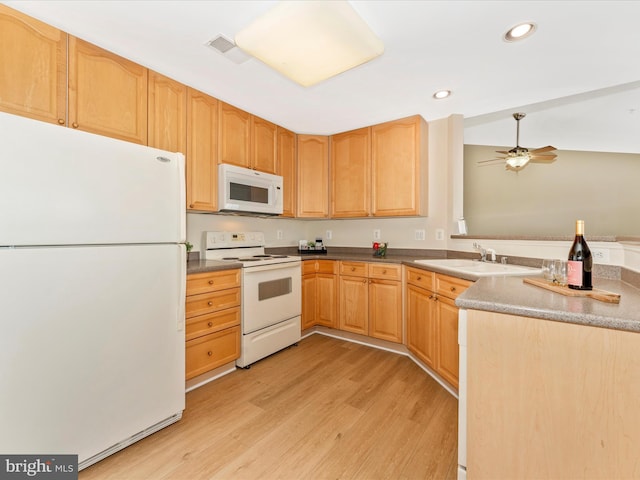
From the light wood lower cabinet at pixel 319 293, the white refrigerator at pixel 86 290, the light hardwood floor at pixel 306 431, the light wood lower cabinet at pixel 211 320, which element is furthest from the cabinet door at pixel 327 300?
the white refrigerator at pixel 86 290

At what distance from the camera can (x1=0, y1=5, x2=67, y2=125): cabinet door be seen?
146cm

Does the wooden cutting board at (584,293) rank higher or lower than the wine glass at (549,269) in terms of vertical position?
lower

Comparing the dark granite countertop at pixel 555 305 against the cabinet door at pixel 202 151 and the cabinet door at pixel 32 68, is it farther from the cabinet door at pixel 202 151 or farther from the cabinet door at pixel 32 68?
the cabinet door at pixel 32 68

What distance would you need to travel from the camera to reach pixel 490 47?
5.90 ft

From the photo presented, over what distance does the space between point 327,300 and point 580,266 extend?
7.56ft

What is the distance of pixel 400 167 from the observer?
296 cm

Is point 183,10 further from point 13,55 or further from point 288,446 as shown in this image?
point 288,446

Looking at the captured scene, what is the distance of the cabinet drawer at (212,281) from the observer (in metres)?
2.05

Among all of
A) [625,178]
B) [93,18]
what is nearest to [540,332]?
[93,18]

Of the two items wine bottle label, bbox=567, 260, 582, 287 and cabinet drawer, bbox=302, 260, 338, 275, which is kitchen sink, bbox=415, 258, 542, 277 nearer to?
wine bottle label, bbox=567, 260, 582, 287

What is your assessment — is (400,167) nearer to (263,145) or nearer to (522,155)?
(263,145)

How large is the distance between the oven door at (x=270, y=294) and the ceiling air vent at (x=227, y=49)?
157 centimetres

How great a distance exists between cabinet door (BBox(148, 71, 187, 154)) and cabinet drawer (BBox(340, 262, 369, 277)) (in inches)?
73.8

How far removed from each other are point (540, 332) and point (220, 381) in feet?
7.08
